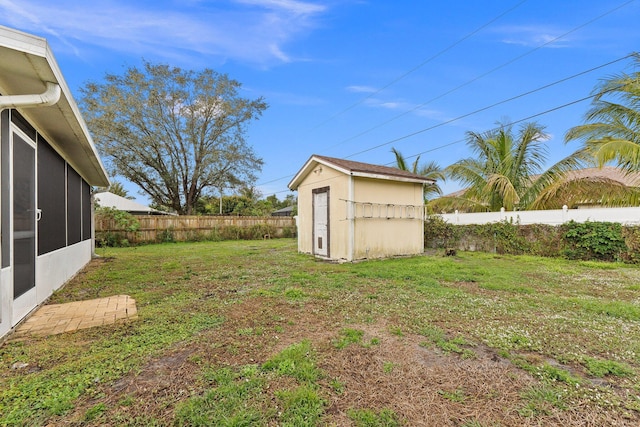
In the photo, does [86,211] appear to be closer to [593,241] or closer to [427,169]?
[593,241]

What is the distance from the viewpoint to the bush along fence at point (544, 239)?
7.63 m

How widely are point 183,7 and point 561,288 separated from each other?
11126mm

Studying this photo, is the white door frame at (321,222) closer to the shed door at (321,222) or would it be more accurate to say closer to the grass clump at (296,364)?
the shed door at (321,222)

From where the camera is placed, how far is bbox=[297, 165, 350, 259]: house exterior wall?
8.16 metres

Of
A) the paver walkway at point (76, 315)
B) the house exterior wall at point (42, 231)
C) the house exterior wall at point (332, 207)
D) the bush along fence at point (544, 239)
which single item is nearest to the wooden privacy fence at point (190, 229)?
the house exterior wall at point (42, 231)

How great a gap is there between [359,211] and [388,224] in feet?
4.02

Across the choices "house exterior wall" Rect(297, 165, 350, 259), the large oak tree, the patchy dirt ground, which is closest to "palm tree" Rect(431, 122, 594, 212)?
"house exterior wall" Rect(297, 165, 350, 259)

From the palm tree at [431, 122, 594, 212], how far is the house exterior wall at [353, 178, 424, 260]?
405 cm

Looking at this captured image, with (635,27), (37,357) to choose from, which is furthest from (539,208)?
(37,357)

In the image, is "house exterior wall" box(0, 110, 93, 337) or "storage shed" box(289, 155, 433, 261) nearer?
"house exterior wall" box(0, 110, 93, 337)

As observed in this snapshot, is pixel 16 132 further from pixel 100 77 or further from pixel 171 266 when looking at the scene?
pixel 100 77

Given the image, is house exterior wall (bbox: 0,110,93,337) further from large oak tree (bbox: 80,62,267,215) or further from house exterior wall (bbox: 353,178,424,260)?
large oak tree (bbox: 80,62,267,215)

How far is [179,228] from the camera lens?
14.8 m

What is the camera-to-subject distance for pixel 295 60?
1307cm
